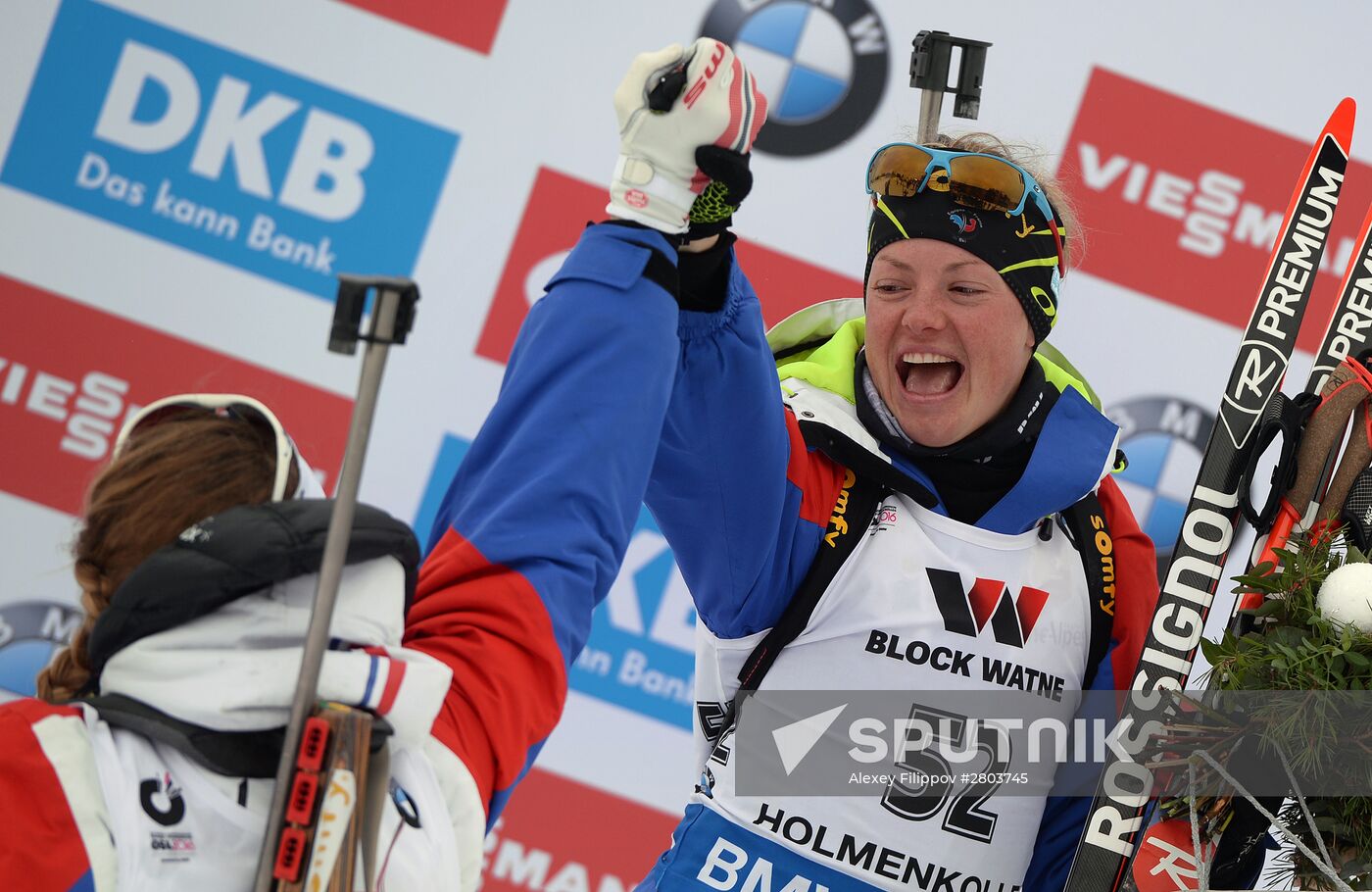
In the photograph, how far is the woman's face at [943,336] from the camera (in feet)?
6.04

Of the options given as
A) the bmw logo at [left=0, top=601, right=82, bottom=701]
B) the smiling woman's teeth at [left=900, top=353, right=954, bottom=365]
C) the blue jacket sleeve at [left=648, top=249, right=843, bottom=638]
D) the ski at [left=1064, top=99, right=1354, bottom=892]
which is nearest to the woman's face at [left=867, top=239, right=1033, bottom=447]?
the smiling woman's teeth at [left=900, top=353, right=954, bottom=365]

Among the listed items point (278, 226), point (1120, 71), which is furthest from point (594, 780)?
point (1120, 71)

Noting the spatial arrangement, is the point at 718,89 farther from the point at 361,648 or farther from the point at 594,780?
the point at 594,780

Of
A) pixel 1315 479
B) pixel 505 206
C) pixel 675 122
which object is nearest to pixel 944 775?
pixel 1315 479

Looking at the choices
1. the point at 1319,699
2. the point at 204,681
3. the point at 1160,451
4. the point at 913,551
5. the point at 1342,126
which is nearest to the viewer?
the point at 204,681

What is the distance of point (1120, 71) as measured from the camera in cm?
301

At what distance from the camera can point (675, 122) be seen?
1.41 m

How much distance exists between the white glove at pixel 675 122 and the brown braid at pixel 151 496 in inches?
20.0

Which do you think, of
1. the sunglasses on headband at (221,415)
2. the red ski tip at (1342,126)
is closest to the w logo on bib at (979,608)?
the red ski tip at (1342,126)

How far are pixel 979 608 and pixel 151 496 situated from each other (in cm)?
109

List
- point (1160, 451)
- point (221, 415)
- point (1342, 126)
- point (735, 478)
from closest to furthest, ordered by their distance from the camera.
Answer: point (221, 415) → point (735, 478) → point (1342, 126) → point (1160, 451)

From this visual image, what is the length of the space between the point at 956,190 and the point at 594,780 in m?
1.65

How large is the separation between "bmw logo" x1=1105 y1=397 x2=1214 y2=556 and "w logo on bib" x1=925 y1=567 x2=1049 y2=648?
1260 mm

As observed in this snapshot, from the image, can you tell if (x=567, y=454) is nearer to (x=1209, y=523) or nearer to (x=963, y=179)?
(x=963, y=179)
